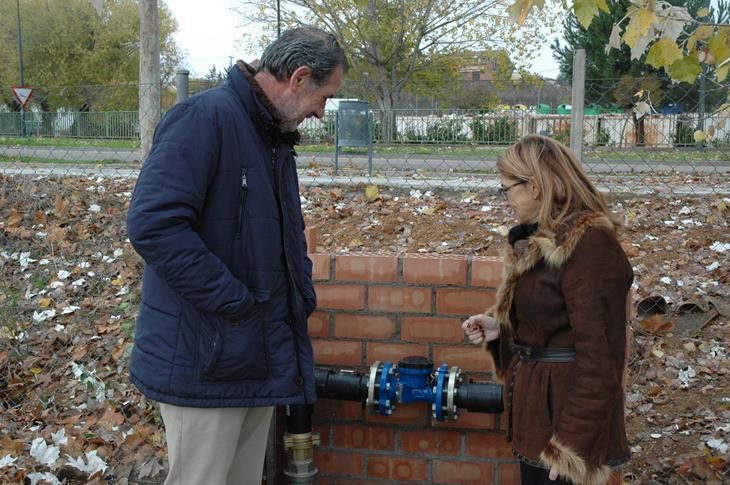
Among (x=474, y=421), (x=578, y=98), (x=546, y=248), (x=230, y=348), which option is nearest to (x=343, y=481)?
(x=474, y=421)

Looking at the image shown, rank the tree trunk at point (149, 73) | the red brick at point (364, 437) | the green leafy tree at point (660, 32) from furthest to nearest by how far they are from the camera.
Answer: the tree trunk at point (149, 73), the red brick at point (364, 437), the green leafy tree at point (660, 32)

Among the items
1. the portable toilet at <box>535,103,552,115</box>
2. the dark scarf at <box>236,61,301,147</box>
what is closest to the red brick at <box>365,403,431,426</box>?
the dark scarf at <box>236,61,301,147</box>

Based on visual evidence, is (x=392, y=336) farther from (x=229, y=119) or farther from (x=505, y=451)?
(x=229, y=119)

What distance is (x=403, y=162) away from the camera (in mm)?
8352

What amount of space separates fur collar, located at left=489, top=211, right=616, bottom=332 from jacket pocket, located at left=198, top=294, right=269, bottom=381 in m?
0.78

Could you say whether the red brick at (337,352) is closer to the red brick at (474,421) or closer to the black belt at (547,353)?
the red brick at (474,421)

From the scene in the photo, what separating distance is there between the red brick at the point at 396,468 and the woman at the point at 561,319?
838mm

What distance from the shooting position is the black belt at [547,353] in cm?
244

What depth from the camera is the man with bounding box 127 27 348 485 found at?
2311mm

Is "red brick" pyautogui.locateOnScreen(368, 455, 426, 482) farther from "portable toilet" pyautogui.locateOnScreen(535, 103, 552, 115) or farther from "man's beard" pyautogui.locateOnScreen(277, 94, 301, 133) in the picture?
"portable toilet" pyautogui.locateOnScreen(535, 103, 552, 115)

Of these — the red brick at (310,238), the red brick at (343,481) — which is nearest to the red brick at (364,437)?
the red brick at (343,481)

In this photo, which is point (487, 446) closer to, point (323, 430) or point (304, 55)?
point (323, 430)

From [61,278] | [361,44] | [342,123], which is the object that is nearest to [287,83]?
Result: [61,278]

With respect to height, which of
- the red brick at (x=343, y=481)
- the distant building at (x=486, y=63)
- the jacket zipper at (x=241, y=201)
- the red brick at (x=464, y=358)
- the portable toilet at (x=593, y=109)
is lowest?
the red brick at (x=343, y=481)
